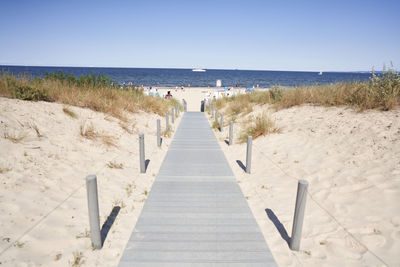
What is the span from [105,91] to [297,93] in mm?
9651

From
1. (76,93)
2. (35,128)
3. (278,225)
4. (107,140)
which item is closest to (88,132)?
(107,140)

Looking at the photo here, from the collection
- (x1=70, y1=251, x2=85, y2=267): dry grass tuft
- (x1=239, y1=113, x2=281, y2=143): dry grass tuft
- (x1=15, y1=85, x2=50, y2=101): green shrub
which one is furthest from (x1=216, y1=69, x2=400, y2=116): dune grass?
(x1=15, y1=85, x2=50, y2=101): green shrub

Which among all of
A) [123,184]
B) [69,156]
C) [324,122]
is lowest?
[123,184]

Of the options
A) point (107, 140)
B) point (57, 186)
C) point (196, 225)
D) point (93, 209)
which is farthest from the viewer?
point (107, 140)

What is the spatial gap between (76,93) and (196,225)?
28.6ft

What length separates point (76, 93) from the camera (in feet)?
33.2

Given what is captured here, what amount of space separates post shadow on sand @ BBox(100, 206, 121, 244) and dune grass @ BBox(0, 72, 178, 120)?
6360 mm

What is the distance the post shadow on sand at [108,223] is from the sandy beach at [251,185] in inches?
2.6

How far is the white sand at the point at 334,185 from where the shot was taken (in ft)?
10.8

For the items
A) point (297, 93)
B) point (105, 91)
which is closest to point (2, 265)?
point (105, 91)

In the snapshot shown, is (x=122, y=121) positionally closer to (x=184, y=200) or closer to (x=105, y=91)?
(x=105, y=91)

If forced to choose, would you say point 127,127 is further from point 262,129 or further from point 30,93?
point 262,129

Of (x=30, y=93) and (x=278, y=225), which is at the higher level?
(x=30, y=93)

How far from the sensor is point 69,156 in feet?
19.7
